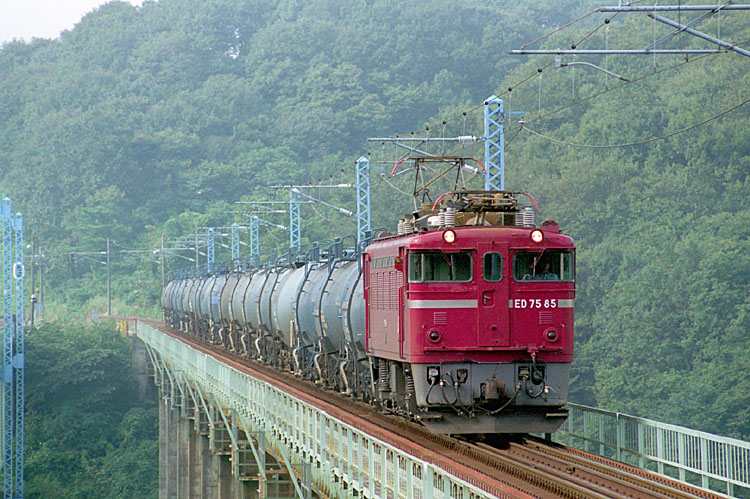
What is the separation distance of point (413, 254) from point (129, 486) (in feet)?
176

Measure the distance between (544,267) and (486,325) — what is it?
1.28 meters

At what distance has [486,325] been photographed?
16.6 metres

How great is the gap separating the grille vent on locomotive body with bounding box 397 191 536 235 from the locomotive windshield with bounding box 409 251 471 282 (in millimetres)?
553

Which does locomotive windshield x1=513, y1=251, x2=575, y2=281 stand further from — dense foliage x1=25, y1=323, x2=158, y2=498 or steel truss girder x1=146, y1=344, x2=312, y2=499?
dense foliage x1=25, y1=323, x2=158, y2=498

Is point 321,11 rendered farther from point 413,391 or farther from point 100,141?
point 413,391

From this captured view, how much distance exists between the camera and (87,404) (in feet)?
230

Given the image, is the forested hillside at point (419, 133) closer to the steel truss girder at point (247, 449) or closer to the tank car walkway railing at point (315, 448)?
the tank car walkway railing at point (315, 448)

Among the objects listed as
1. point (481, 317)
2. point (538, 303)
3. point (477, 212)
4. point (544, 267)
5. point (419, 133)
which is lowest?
point (481, 317)

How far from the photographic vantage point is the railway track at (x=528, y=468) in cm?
1245

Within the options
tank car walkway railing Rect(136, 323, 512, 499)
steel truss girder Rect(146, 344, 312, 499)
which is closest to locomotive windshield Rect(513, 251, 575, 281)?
tank car walkway railing Rect(136, 323, 512, 499)

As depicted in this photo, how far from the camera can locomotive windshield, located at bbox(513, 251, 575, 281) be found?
16.9m

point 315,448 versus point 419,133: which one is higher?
point 419,133

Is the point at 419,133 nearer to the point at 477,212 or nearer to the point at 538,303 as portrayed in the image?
the point at 477,212

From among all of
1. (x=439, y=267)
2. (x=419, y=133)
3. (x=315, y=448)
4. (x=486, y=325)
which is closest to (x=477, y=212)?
(x=439, y=267)
